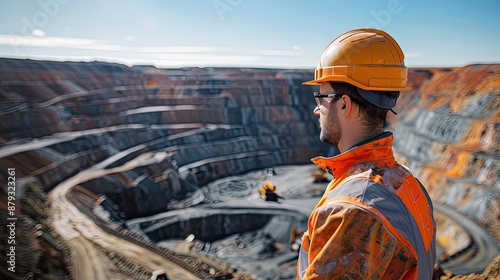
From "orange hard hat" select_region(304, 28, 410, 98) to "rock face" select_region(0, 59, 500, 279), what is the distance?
10.2 metres

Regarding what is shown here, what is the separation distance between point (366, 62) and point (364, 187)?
32.2 inches

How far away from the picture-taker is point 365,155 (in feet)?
6.78

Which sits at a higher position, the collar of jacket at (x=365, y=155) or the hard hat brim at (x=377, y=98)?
the hard hat brim at (x=377, y=98)

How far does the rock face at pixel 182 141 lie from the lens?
23.4m

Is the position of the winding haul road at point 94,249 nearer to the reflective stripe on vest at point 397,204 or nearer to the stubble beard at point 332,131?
the stubble beard at point 332,131

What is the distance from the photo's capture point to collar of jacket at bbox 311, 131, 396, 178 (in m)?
2.06

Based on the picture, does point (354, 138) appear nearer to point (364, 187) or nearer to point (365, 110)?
point (365, 110)

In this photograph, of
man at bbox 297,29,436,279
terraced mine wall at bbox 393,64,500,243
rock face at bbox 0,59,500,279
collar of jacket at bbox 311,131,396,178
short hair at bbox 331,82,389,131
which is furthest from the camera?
terraced mine wall at bbox 393,64,500,243

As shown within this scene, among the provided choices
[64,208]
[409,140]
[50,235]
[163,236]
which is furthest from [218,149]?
[50,235]

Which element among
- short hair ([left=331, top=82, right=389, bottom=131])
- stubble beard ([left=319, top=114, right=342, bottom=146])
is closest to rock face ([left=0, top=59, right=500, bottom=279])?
stubble beard ([left=319, top=114, right=342, bottom=146])

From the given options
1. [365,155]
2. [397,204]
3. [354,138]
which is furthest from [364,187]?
[354,138]

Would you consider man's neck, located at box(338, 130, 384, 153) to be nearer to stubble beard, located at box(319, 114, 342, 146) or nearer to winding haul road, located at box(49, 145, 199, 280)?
stubble beard, located at box(319, 114, 342, 146)

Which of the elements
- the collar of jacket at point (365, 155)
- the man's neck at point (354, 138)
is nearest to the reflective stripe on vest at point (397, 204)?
the collar of jacket at point (365, 155)

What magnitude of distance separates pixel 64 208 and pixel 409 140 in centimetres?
3600
